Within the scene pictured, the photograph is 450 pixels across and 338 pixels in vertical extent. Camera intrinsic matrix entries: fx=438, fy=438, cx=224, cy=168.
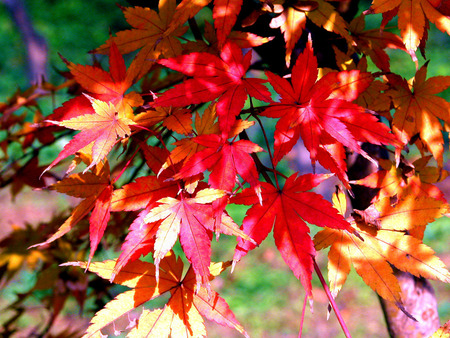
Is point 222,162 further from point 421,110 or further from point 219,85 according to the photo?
point 421,110

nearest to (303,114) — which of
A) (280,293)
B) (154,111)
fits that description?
(154,111)

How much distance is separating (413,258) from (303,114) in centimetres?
30

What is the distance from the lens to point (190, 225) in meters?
0.63

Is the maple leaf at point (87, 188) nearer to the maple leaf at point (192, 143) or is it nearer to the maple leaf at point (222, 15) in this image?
the maple leaf at point (192, 143)

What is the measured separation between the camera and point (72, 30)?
8.38m

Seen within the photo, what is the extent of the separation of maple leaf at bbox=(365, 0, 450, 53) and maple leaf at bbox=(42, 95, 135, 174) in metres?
0.42

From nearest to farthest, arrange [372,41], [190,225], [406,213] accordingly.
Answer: [190,225] → [406,213] → [372,41]

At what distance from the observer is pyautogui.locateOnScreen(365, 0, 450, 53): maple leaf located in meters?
0.69

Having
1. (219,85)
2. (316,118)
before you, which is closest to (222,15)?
(219,85)

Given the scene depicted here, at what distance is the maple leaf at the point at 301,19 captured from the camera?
0.75 meters

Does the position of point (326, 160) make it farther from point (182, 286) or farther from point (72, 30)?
point (72, 30)

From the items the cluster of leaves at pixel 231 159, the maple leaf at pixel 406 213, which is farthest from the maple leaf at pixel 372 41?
the maple leaf at pixel 406 213

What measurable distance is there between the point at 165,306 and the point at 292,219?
0.25 meters

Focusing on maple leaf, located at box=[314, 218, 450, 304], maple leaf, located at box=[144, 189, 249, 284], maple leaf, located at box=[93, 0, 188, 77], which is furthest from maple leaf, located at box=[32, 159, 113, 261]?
maple leaf, located at box=[314, 218, 450, 304]
